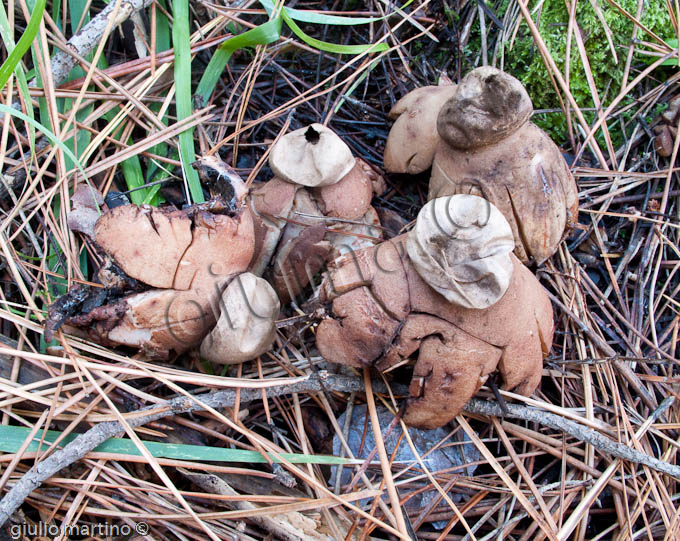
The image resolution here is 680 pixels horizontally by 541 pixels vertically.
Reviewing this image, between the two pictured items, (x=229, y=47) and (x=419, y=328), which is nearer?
(x=419, y=328)

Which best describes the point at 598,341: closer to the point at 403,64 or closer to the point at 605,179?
the point at 605,179

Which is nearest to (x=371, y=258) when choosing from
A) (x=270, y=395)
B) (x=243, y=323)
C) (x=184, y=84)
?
(x=243, y=323)

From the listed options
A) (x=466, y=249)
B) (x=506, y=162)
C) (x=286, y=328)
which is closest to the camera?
(x=466, y=249)

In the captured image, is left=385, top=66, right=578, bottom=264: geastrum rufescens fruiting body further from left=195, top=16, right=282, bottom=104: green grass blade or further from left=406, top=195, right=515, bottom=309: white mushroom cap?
left=195, top=16, right=282, bottom=104: green grass blade

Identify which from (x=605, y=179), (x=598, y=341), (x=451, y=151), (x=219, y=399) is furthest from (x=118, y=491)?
(x=605, y=179)

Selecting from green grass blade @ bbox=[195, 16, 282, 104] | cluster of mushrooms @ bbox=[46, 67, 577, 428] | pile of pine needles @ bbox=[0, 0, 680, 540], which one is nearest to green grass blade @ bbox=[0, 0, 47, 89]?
pile of pine needles @ bbox=[0, 0, 680, 540]

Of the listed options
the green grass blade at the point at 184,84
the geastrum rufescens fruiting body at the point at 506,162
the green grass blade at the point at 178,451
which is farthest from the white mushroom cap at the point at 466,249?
the green grass blade at the point at 184,84

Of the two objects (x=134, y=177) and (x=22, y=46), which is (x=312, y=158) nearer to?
(x=134, y=177)
